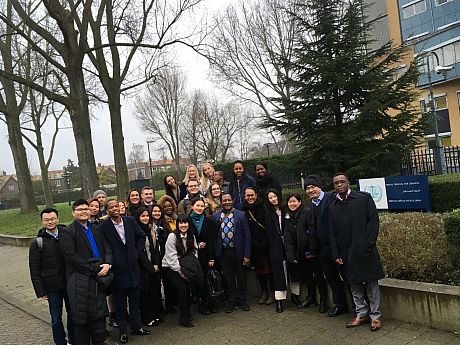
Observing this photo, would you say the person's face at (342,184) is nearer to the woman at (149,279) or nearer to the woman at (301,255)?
the woman at (301,255)

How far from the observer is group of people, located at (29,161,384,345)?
543cm

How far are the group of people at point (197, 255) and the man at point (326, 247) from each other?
0.01 metres

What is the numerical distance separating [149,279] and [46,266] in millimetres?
1511

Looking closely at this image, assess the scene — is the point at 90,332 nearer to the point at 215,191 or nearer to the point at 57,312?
the point at 57,312

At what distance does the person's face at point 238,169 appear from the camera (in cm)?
774

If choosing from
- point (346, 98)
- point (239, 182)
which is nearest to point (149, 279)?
point (239, 182)

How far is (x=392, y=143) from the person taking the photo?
41.5 feet

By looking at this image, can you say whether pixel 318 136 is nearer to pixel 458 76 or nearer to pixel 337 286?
pixel 337 286

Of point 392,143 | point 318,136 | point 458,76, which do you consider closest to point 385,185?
point 392,143

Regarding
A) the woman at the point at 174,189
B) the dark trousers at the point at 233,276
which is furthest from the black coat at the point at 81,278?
the woman at the point at 174,189

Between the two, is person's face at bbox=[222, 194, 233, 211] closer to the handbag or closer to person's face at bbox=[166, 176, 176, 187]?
the handbag

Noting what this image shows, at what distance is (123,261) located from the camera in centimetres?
599

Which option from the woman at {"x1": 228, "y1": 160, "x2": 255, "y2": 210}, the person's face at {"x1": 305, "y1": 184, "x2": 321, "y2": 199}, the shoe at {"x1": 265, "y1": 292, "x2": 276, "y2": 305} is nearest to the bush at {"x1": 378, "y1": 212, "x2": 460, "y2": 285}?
the person's face at {"x1": 305, "y1": 184, "x2": 321, "y2": 199}

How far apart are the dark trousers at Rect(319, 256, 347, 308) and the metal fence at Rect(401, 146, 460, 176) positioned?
9.10 meters
